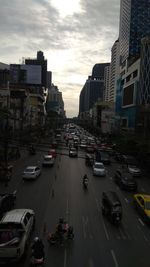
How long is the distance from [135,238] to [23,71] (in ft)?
278

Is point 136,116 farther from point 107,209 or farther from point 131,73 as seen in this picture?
point 107,209

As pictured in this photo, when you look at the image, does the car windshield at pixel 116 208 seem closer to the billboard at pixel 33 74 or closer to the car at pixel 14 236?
the car at pixel 14 236

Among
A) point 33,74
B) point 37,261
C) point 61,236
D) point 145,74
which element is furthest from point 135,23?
point 37,261

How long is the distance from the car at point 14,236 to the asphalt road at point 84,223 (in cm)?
73

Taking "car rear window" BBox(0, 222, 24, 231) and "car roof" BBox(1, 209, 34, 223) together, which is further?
"car roof" BBox(1, 209, 34, 223)

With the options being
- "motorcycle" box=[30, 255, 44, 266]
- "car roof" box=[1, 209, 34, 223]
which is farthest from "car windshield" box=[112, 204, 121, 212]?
"motorcycle" box=[30, 255, 44, 266]

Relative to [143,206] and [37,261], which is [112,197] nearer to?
[143,206]

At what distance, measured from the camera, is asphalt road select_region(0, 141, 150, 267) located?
50.6 feet

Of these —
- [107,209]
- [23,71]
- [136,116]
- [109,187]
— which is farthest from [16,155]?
[23,71]

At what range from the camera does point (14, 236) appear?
48.3ft

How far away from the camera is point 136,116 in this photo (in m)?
85.2

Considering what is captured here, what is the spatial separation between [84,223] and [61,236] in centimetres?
365

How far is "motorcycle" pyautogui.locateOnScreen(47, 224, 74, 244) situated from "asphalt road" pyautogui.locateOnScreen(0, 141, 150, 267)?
30 centimetres

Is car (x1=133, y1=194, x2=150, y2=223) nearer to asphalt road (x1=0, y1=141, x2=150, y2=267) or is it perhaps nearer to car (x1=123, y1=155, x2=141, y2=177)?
asphalt road (x1=0, y1=141, x2=150, y2=267)
